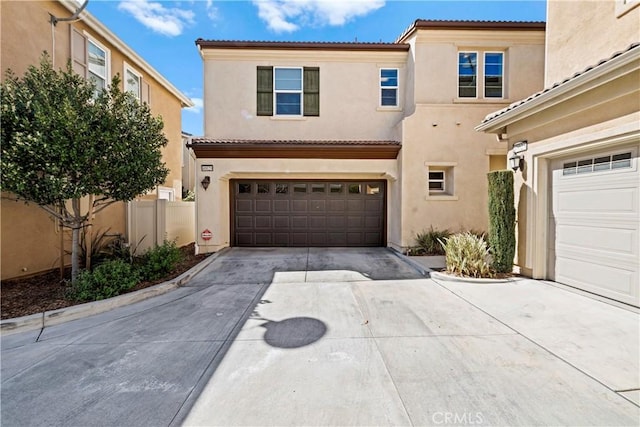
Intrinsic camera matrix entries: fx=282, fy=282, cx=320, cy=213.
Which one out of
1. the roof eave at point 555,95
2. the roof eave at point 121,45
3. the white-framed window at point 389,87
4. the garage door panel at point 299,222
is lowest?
the garage door panel at point 299,222

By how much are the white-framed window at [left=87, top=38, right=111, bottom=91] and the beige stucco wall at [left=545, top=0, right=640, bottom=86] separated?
12077mm

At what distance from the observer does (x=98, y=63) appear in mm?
8914

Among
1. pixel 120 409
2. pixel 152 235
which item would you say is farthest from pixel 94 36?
pixel 120 409

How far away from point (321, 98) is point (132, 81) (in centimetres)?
716

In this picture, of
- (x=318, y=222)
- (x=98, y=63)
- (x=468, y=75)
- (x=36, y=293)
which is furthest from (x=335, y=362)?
(x=98, y=63)

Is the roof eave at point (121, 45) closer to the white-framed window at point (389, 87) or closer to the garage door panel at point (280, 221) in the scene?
the garage door panel at point (280, 221)

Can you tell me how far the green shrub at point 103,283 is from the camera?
513 cm

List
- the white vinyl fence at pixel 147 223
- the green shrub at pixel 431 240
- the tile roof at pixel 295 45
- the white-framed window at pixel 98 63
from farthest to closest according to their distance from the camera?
the tile roof at pixel 295 45 → the white vinyl fence at pixel 147 223 → the green shrub at pixel 431 240 → the white-framed window at pixel 98 63

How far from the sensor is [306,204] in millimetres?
10156

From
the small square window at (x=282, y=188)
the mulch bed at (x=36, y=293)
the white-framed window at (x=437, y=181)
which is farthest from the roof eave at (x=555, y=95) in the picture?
the mulch bed at (x=36, y=293)

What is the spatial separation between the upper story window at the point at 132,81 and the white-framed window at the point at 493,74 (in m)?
12.3

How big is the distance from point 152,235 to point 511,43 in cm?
1318

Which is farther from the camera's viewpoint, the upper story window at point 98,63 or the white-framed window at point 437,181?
the white-framed window at point 437,181

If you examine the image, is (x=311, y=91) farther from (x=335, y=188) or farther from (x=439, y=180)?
(x=439, y=180)
